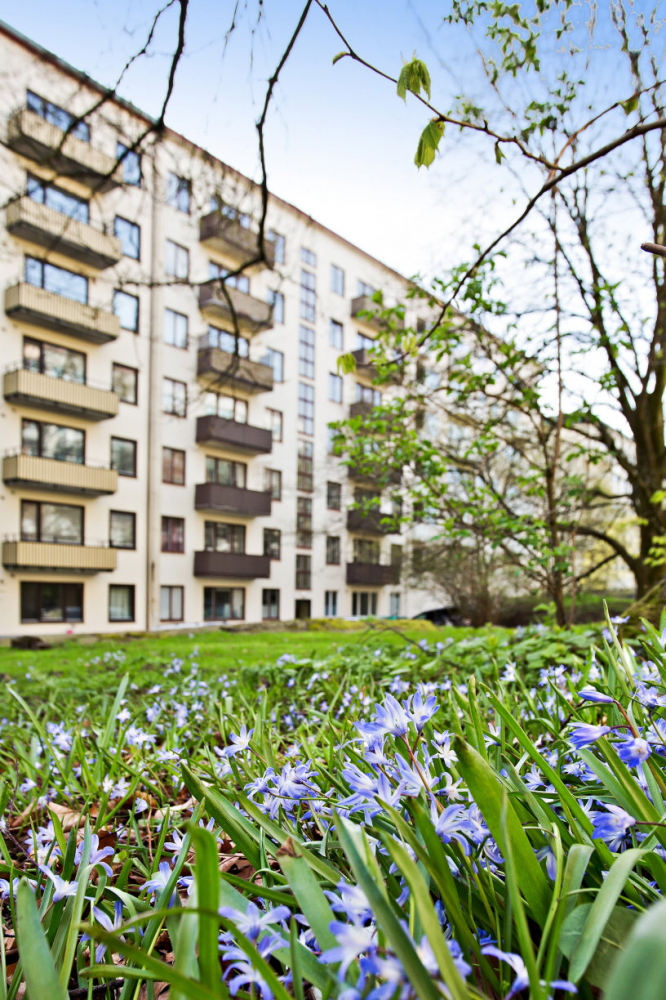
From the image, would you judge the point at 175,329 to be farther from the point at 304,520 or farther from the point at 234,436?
the point at 304,520

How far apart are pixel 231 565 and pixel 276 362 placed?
9762mm

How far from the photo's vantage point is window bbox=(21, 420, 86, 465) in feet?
64.6

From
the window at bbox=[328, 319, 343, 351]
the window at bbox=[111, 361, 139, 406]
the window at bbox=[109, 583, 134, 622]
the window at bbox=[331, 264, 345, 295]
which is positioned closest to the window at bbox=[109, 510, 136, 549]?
the window at bbox=[109, 583, 134, 622]

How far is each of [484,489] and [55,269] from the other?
18.8 m

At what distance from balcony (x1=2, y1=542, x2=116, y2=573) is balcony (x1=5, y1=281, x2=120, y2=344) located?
275 inches

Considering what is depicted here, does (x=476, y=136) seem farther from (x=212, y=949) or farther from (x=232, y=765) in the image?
(x=212, y=949)

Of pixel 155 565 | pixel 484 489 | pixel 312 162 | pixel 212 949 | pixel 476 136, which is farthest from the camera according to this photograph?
pixel 155 565

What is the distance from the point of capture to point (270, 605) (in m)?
26.9

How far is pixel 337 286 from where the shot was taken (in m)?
31.4

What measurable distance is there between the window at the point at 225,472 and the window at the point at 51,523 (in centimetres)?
560

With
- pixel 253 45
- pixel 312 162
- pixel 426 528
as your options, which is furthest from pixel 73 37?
pixel 426 528

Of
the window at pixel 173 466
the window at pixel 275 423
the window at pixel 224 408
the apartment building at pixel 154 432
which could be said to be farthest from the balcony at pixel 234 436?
the window at pixel 275 423

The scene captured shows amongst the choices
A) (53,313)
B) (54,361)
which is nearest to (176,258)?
(53,313)

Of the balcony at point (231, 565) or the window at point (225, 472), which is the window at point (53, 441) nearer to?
the window at point (225, 472)
